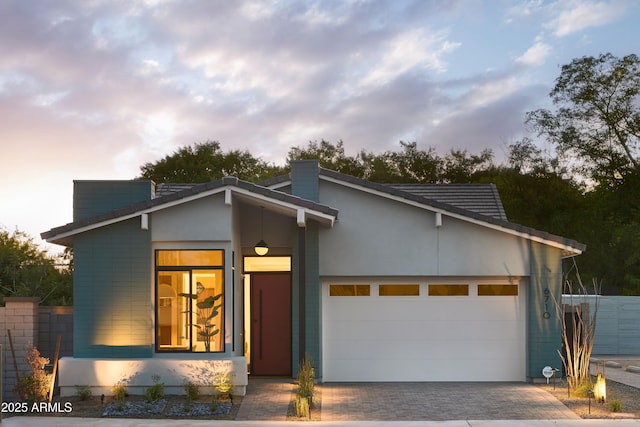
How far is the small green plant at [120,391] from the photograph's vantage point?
1225cm

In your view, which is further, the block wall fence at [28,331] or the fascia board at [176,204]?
the block wall fence at [28,331]

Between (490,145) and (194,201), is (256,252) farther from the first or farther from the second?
(490,145)

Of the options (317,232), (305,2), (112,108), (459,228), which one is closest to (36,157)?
(112,108)

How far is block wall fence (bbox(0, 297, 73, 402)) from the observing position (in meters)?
13.6

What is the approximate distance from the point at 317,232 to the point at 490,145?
29598mm

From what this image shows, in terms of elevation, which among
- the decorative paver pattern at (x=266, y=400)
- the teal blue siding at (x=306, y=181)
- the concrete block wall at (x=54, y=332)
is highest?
the teal blue siding at (x=306, y=181)

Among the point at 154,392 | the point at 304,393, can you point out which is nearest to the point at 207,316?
the point at 154,392

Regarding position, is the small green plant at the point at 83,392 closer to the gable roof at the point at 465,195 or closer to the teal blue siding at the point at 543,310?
Result: the teal blue siding at the point at 543,310

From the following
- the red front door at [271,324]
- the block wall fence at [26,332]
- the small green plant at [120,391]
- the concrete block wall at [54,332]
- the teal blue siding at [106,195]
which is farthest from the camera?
the red front door at [271,324]

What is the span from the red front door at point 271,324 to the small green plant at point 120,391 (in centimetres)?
302

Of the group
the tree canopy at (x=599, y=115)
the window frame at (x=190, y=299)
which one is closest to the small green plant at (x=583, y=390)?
the window frame at (x=190, y=299)

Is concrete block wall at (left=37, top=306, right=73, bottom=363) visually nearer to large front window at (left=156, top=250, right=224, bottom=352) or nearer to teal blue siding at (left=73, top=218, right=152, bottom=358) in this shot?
teal blue siding at (left=73, top=218, right=152, bottom=358)

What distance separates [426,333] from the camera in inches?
588

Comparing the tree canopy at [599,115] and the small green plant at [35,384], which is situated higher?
the tree canopy at [599,115]
